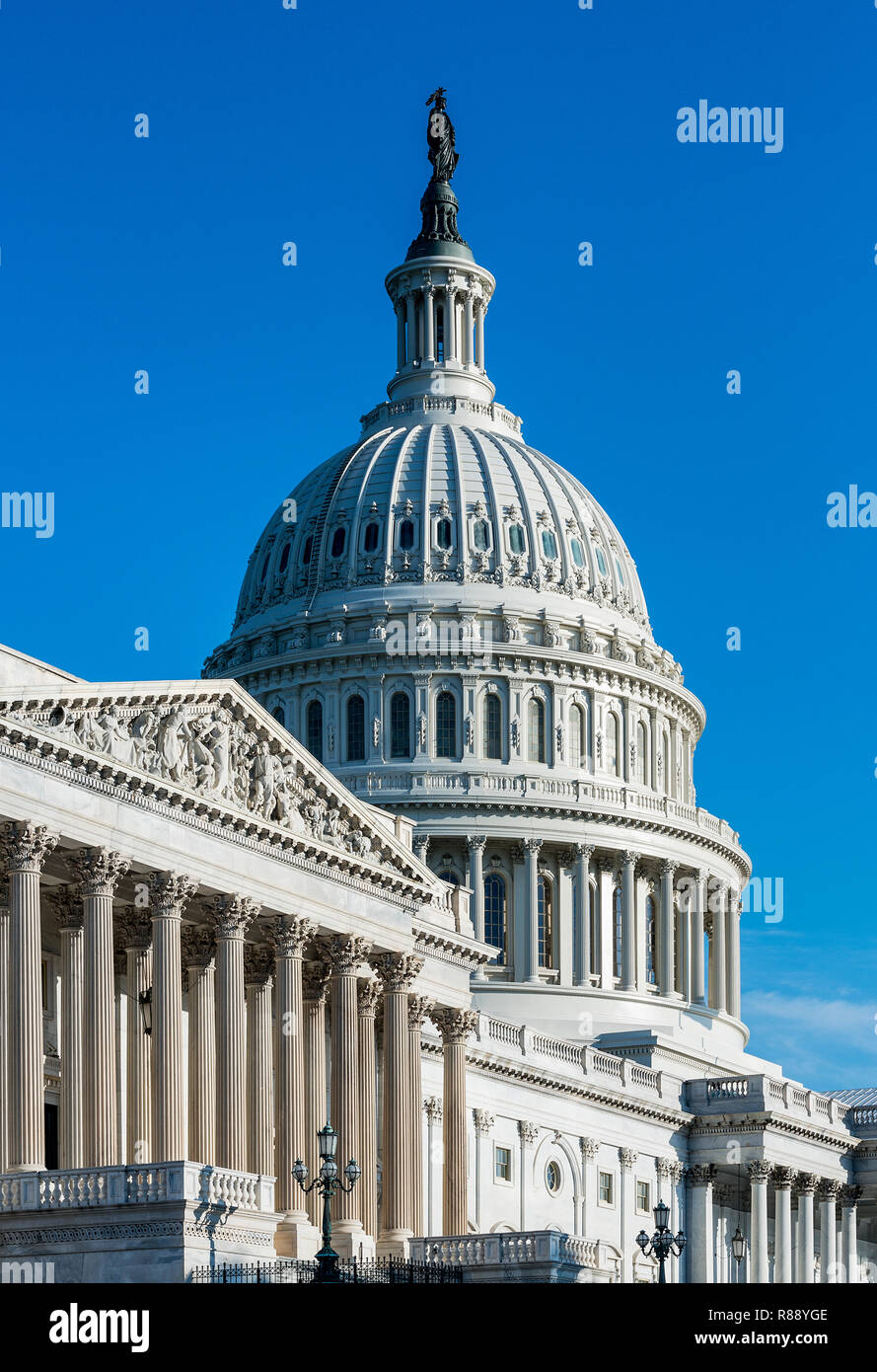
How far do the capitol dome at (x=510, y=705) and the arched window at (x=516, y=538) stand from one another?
5.5 inches

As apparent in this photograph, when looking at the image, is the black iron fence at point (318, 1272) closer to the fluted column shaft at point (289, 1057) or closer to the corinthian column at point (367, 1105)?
the fluted column shaft at point (289, 1057)

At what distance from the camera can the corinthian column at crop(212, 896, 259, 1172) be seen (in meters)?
65.3

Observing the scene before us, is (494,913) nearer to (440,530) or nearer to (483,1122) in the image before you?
(440,530)

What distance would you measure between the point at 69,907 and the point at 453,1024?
21.4m

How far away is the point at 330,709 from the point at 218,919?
59.5 metres

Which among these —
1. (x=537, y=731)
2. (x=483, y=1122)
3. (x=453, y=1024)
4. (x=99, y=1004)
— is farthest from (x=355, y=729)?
(x=99, y=1004)

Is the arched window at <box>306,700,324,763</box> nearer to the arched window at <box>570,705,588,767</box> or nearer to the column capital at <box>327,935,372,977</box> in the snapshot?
the arched window at <box>570,705,588,767</box>

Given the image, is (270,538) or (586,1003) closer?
(586,1003)

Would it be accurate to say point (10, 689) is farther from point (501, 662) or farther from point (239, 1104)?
point (501, 662)

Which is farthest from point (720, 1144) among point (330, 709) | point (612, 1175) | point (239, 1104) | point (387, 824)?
point (239, 1104)

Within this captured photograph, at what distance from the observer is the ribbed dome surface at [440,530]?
12800cm

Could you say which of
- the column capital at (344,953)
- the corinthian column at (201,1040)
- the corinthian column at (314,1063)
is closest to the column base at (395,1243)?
the corinthian column at (314,1063)

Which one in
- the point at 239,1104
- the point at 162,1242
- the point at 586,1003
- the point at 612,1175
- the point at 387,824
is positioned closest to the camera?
the point at 162,1242

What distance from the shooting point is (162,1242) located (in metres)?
53.1
